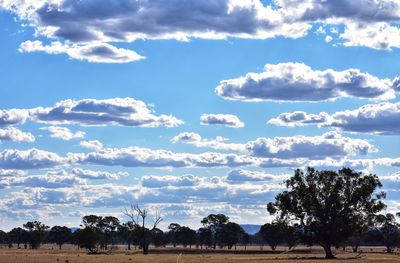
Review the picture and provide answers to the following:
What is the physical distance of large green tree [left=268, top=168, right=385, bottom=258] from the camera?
116062 millimetres

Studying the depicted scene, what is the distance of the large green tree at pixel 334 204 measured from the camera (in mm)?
116062

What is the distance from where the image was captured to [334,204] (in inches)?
4596

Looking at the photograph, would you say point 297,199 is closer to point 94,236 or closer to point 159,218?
point 159,218

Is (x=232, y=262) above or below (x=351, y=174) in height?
below

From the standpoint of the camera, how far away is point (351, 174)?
117625mm

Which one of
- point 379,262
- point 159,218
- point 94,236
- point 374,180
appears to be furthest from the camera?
point 94,236

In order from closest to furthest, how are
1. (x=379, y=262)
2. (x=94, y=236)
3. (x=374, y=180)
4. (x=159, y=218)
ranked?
(x=379, y=262) → (x=374, y=180) → (x=159, y=218) → (x=94, y=236)

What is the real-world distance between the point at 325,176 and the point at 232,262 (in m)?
28.5

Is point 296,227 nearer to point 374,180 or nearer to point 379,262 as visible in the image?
point 374,180

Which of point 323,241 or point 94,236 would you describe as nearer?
point 323,241

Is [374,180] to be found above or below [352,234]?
above

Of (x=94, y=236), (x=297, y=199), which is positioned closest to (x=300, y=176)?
(x=297, y=199)

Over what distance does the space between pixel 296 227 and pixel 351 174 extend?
12239 millimetres

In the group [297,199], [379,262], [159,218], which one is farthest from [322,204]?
[159,218]
